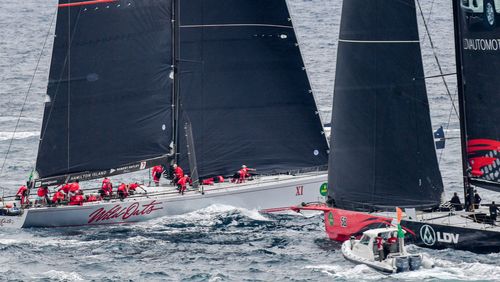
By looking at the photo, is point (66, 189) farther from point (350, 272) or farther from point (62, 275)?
point (350, 272)

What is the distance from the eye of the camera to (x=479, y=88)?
209 ft

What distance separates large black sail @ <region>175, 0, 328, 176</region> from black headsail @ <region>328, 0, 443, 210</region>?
9998 mm

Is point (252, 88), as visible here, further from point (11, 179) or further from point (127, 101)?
point (11, 179)

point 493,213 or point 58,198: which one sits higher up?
point 58,198

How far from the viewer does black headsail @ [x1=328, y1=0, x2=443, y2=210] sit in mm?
64875

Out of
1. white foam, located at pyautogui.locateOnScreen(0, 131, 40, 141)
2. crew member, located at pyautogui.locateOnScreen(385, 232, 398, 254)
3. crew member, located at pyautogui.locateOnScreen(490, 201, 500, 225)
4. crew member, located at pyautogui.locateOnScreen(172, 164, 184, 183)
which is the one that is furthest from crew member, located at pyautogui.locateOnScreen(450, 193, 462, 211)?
white foam, located at pyautogui.locateOnScreen(0, 131, 40, 141)

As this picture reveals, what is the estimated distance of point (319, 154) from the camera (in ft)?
252

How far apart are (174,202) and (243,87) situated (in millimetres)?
8096

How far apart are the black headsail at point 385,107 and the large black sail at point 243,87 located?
1000 cm

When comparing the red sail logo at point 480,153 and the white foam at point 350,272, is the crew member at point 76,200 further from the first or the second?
the red sail logo at point 480,153

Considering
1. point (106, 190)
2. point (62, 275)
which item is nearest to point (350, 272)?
point (62, 275)

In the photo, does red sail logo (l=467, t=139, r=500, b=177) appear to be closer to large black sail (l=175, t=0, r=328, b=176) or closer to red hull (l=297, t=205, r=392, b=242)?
red hull (l=297, t=205, r=392, b=242)

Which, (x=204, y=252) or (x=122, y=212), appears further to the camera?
(x=122, y=212)

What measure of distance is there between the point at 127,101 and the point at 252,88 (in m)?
7.30
